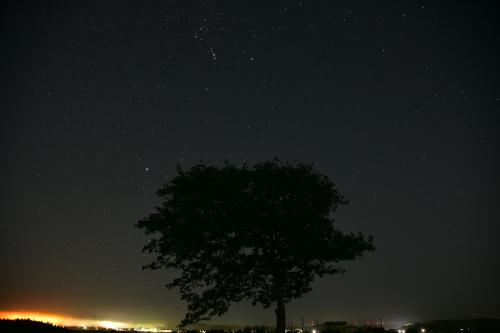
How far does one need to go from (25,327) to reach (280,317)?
1646cm

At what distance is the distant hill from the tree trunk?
1428cm

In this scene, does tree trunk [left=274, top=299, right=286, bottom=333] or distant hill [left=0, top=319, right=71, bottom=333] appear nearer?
distant hill [left=0, top=319, right=71, bottom=333]

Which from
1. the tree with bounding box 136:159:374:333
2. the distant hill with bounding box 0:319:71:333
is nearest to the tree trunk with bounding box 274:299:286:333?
the tree with bounding box 136:159:374:333

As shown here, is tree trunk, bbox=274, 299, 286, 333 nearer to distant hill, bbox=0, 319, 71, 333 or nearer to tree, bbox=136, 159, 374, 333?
tree, bbox=136, 159, 374, 333

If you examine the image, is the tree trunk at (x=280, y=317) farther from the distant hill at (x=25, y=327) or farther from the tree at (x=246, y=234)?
the distant hill at (x=25, y=327)

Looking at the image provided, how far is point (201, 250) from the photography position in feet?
101

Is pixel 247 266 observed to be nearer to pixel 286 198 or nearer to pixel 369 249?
pixel 286 198

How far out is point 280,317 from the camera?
3148cm

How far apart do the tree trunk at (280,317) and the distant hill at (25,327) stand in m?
14.3

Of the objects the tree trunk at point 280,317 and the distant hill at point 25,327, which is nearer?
the distant hill at point 25,327

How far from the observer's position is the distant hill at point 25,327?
65.0ft

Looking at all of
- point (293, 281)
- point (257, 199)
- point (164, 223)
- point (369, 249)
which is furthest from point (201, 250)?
point (369, 249)

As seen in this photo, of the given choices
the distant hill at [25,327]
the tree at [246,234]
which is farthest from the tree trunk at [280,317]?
the distant hill at [25,327]

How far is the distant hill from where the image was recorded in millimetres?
19812
